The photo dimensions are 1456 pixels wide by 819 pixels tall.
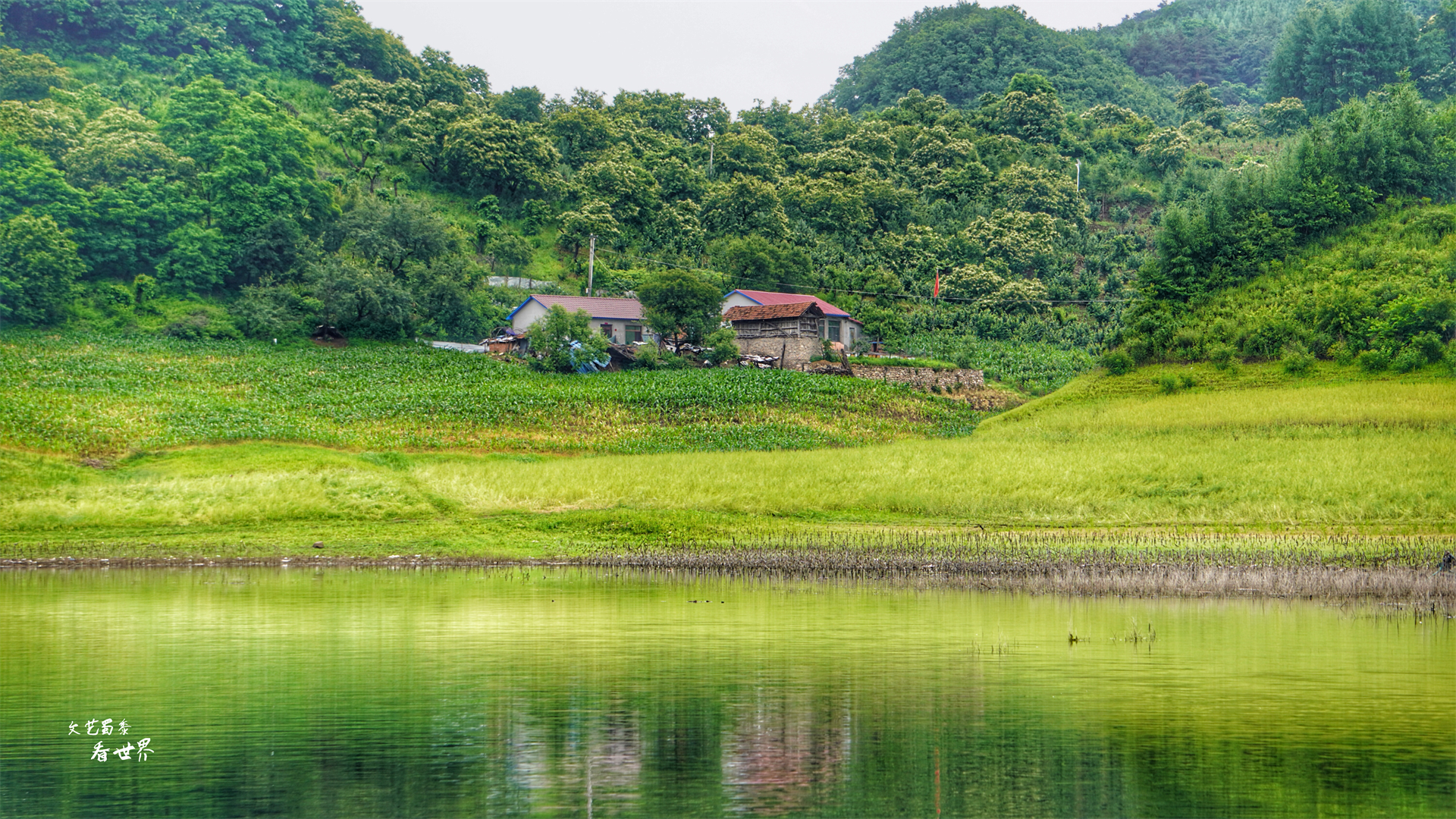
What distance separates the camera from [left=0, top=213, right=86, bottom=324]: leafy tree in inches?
3093

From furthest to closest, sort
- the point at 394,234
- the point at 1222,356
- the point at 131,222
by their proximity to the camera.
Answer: the point at 394,234
the point at 131,222
the point at 1222,356

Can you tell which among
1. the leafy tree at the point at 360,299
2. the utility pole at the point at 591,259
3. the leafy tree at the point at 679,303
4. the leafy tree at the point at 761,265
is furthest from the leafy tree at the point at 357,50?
the leafy tree at the point at 679,303

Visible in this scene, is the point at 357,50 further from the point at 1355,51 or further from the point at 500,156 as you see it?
the point at 1355,51

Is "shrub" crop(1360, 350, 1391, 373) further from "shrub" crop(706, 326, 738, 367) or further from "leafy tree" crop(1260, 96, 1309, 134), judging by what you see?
"leafy tree" crop(1260, 96, 1309, 134)

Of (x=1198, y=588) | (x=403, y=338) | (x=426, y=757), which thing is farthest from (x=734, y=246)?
(x=426, y=757)

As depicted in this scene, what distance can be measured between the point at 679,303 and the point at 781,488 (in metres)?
37.8

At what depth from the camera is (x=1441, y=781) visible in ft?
44.3

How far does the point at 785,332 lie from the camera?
A: 84.0 metres

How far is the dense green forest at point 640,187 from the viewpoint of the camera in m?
73.2

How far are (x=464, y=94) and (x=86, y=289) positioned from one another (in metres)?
52.1

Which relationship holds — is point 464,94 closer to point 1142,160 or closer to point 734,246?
point 734,246

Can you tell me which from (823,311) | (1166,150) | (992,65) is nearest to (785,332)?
(823,311)

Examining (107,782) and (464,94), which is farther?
(464,94)

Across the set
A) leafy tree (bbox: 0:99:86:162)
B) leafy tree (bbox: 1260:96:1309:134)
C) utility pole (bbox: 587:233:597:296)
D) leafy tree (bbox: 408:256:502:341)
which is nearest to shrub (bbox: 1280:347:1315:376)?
utility pole (bbox: 587:233:597:296)
